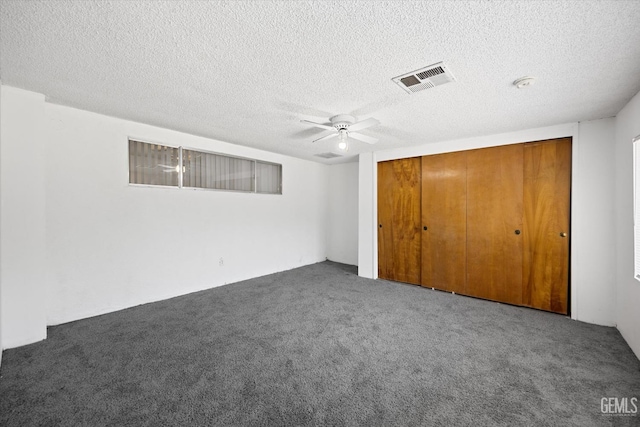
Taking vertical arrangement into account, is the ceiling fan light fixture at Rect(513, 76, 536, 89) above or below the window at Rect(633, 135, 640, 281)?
above

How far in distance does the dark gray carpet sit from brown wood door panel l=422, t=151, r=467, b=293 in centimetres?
81

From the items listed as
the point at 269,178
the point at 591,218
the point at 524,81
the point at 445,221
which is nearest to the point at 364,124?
the point at 524,81

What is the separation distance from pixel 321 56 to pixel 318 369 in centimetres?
235

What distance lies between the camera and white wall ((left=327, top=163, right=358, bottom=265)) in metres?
5.90

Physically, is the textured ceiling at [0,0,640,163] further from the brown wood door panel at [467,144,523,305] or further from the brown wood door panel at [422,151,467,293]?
the brown wood door panel at [422,151,467,293]

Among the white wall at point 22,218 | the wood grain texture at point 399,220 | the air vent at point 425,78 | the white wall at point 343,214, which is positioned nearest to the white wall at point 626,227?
the air vent at point 425,78

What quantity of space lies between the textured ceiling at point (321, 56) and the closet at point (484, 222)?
0.78m

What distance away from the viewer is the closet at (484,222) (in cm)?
321

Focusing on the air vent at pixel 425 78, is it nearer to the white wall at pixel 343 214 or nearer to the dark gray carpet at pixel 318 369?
the dark gray carpet at pixel 318 369

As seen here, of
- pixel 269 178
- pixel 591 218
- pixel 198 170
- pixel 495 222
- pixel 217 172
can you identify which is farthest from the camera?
pixel 269 178

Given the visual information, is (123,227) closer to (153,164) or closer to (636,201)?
(153,164)

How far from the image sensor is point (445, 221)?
403 cm

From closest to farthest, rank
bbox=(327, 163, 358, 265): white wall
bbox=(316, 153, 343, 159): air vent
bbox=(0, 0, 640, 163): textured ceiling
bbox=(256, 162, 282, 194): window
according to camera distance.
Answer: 1. bbox=(0, 0, 640, 163): textured ceiling
2. bbox=(256, 162, 282, 194): window
3. bbox=(316, 153, 343, 159): air vent
4. bbox=(327, 163, 358, 265): white wall

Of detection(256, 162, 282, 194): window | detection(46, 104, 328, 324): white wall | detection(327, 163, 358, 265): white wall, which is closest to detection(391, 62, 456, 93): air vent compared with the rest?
detection(46, 104, 328, 324): white wall
